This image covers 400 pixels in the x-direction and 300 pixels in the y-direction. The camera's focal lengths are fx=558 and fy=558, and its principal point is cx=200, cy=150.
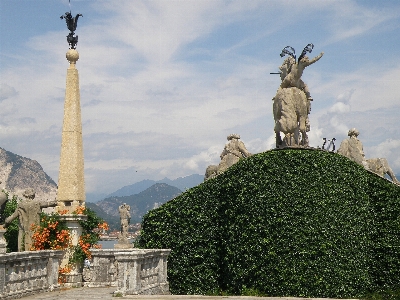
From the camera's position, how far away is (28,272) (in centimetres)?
1420

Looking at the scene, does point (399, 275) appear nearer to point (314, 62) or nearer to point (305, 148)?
point (305, 148)

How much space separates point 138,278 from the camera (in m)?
13.5

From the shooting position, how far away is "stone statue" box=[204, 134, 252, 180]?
67.3 ft

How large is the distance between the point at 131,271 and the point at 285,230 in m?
3.99

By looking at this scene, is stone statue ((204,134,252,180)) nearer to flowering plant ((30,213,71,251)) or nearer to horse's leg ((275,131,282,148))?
horse's leg ((275,131,282,148))

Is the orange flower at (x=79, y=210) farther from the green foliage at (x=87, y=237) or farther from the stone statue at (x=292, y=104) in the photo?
the stone statue at (x=292, y=104)

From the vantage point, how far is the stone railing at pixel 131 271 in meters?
13.2

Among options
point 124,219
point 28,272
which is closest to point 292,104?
point 124,219

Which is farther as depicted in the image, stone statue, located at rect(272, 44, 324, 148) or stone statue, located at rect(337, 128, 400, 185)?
stone statue, located at rect(337, 128, 400, 185)

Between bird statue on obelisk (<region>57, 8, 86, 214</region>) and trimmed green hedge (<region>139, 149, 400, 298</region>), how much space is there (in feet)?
12.1

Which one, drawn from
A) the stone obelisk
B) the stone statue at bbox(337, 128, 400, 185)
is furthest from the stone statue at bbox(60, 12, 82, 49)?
the stone statue at bbox(337, 128, 400, 185)

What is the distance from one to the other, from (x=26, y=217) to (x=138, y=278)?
5.18 metres

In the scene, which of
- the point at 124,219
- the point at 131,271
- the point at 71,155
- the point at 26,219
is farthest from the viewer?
the point at 124,219

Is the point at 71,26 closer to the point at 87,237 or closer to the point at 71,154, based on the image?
the point at 71,154
